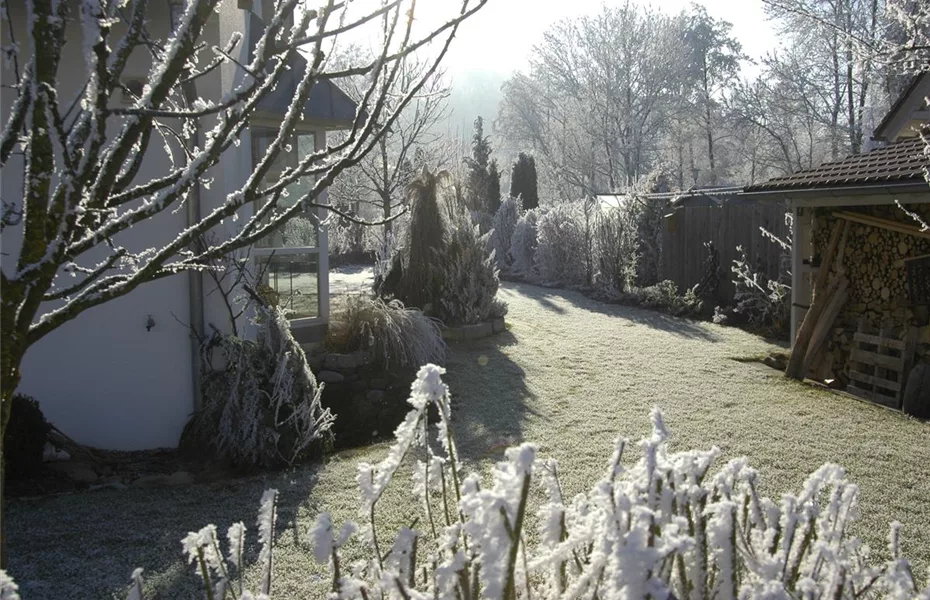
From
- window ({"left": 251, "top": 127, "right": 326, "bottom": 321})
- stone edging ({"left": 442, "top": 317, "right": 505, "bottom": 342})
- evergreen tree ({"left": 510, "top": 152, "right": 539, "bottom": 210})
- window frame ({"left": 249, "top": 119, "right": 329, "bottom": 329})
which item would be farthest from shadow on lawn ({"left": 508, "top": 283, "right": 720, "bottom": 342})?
evergreen tree ({"left": 510, "top": 152, "right": 539, "bottom": 210})

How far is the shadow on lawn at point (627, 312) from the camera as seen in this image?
932cm

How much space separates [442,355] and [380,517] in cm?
343

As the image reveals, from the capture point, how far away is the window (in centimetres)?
613

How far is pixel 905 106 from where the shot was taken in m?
8.21

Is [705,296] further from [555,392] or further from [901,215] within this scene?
[555,392]

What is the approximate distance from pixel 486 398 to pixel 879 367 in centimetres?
348

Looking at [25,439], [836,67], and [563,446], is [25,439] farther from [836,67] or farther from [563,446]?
[836,67]

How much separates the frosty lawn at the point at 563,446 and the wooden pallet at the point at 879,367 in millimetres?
349

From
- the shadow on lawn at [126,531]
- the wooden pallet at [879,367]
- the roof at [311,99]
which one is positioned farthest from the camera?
the wooden pallet at [879,367]

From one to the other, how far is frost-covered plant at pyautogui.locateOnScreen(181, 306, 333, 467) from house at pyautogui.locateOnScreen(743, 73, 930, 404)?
4818 mm

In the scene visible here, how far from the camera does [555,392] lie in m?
6.30

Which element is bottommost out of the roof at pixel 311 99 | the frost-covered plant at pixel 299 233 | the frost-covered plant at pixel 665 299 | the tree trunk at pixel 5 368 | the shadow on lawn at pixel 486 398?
the shadow on lawn at pixel 486 398

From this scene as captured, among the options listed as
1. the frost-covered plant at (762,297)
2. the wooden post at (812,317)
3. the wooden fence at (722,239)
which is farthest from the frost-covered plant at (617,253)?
the wooden post at (812,317)

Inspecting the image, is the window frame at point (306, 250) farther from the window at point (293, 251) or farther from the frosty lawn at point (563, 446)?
the frosty lawn at point (563, 446)
